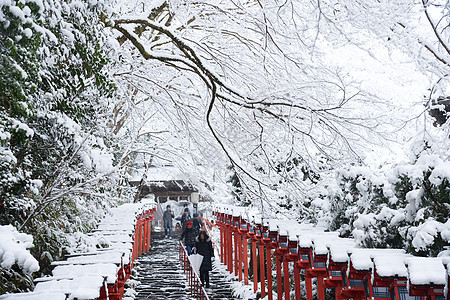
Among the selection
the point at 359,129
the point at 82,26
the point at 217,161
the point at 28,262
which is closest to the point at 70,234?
the point at 217,161

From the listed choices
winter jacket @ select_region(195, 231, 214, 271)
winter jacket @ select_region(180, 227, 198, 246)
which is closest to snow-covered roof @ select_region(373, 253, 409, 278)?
winter jacket @ select_region(195, 231, 214, 271)

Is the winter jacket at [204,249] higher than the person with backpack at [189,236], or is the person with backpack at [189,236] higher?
the person with backpack at [189,236]

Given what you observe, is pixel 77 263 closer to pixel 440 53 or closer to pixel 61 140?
pixel 61 140

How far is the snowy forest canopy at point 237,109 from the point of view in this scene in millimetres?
4777

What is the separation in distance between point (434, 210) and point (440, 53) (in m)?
1.90

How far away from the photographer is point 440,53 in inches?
188

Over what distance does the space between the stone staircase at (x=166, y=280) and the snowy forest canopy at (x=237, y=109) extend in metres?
4.43

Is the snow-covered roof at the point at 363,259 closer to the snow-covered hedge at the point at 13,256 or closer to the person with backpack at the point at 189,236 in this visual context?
the snow-covered hedge at the point at 13,256

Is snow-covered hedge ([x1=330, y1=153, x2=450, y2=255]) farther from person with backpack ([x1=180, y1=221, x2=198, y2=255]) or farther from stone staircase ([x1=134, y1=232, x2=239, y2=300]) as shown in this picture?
person with backpack ([x1=180, y1=221, x2=198, y2=255])

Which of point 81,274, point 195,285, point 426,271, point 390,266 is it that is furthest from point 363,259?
point 195,285

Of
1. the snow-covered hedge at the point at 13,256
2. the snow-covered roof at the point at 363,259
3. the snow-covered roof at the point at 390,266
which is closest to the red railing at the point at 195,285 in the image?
the snow-covered roof at the point at 363,259

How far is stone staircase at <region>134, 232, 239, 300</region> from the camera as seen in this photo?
41.2 feet

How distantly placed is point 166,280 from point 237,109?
8.73 metres

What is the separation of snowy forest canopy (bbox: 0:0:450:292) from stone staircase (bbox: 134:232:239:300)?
14.5 feet
